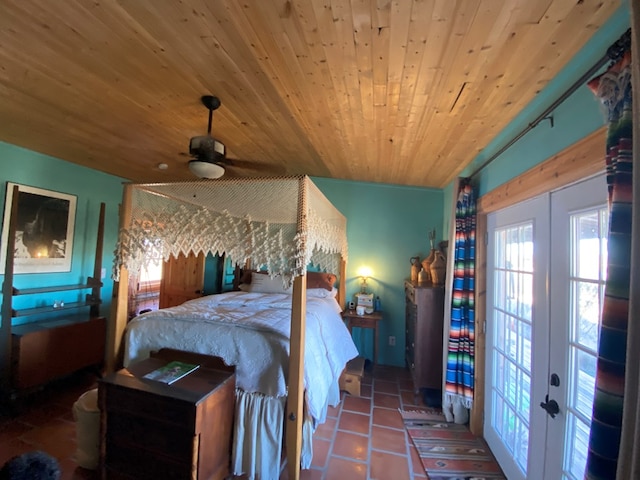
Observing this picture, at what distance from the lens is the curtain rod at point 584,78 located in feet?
2.91

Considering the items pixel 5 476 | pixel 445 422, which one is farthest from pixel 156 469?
pixel 445 422

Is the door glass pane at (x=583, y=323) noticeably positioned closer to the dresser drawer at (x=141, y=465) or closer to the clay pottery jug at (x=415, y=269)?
the dresser drawer at (x=141, y=465)

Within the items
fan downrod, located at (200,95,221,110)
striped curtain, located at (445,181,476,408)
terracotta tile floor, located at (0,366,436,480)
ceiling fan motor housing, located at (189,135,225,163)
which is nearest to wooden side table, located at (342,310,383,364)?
terracotta tile floor, located at (0,366,436,480)

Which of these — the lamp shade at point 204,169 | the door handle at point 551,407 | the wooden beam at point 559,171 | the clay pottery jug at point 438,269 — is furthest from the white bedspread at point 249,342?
the wooden beam at point 559,171

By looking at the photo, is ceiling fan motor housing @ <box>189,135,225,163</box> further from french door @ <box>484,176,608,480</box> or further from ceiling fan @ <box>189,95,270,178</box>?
french door @ <box>484,176,608,480</box>

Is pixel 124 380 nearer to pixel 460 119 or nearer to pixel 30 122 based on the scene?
pixel 30 122

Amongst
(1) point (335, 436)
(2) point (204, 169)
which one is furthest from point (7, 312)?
(1) point (335, 436)

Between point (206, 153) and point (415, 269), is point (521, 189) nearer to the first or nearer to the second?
point (415, 269)

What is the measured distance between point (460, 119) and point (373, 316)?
2380mm

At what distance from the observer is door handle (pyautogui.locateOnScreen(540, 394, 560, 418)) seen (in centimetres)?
137

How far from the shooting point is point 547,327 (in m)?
1.46

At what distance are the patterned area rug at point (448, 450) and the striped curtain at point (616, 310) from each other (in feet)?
4.60

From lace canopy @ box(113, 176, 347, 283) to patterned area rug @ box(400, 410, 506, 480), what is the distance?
5.55ft

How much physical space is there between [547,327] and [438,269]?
1643 mm
